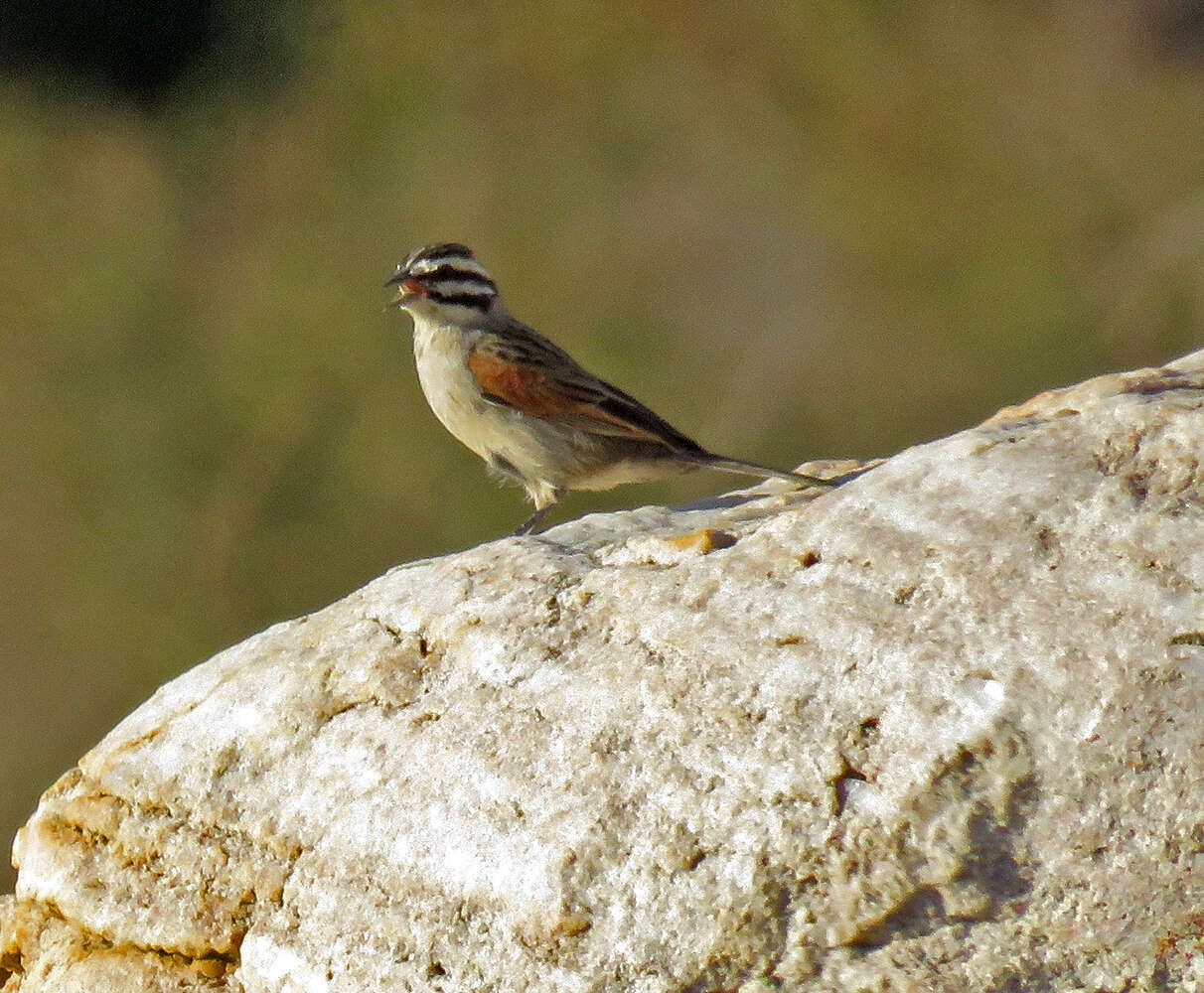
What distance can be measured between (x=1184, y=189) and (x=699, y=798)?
10489mm

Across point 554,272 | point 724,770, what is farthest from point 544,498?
point 554,272

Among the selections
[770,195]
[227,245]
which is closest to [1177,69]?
[770,195]

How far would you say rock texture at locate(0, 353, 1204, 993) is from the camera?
9.21 feet

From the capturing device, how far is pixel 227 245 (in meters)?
14.5

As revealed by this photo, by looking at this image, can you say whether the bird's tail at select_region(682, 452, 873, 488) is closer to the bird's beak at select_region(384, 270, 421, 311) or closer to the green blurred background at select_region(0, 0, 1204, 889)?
the bird's beak at select_region(384, 270, 421, 311)

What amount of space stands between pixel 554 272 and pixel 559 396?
660cm

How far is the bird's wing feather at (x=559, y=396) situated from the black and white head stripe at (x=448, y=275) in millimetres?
269

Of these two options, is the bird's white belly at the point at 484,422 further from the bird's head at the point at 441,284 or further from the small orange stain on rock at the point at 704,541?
the small orange stain on rock at the point at 704,541

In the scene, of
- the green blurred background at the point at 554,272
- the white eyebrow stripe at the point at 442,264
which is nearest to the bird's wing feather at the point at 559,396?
the white eyebrow stripe at the point at 442,264

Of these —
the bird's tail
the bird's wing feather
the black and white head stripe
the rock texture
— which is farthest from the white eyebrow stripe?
the rock texture

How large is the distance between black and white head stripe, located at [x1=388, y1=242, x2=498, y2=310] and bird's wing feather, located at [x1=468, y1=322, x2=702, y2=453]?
0.27 metres

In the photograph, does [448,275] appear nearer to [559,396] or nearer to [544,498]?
[559,396]

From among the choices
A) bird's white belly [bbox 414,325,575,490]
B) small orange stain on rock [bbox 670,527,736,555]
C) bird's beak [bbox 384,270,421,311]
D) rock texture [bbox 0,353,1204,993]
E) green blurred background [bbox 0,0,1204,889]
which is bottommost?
rock texture [bbox 0,353,1204,993]

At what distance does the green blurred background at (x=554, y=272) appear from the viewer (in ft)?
39.2
